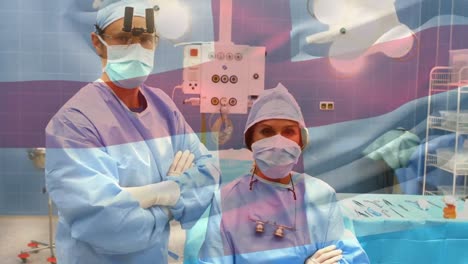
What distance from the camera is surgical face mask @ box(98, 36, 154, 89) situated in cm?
156

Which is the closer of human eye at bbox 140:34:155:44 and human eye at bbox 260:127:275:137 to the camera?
human eye at bbox 140:34:155:44

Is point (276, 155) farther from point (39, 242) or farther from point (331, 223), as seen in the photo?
point (39, 242)

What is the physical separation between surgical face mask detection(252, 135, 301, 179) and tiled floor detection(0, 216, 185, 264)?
1.22 ft

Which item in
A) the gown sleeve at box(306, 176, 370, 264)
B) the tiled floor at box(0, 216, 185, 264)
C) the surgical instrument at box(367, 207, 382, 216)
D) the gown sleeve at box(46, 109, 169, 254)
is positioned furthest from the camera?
the surgical instrument at box(367, 207, 382, 216)

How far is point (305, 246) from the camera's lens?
185cm

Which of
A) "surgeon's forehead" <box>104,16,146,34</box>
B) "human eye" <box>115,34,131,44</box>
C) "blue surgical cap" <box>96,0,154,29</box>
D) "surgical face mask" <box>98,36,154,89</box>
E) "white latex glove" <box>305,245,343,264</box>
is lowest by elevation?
"white latex glove" <box>305,245,343,264</box>

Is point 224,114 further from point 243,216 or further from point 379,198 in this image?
point 379,198

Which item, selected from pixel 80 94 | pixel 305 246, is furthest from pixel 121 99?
pixel 305 246

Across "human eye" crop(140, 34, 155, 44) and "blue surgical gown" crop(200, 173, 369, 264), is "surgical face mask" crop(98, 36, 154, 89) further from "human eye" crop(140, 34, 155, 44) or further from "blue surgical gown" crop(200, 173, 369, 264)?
"blue surgical gown" crop(200, 173, 369, 264)

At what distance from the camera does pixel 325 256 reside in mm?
1843

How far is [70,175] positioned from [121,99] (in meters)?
0.28

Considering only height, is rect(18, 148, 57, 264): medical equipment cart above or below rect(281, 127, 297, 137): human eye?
below

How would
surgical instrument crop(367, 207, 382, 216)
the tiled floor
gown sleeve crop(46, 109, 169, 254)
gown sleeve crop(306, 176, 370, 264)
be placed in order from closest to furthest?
gown sleeve crop(46, 109, 169, 254) → the tiled floor → gown sleeve crop(306, 176, 370, 264) → surgical instrument crop(367, 207, 382, 216)

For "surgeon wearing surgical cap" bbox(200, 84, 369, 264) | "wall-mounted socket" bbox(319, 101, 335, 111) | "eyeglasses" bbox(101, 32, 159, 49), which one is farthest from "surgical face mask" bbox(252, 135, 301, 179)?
"eyeglasses" bbox(101, 32, 159, 49)
